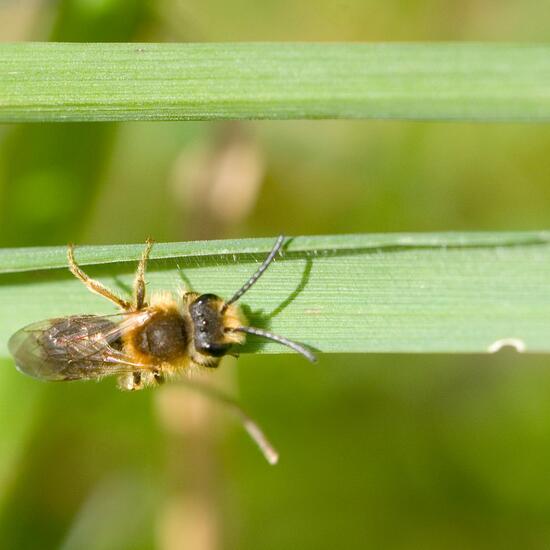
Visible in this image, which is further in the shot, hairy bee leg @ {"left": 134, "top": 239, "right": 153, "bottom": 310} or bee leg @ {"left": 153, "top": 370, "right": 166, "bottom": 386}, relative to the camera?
bee leg @ {"left": 153, "top": 370, "right": 166, "bottom": 386}

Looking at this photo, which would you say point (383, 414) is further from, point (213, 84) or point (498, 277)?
point (213, 84)

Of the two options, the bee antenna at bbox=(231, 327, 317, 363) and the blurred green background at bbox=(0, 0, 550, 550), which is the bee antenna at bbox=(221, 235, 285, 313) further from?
the blurred green background at bbox=(0, 0, 550, 550)

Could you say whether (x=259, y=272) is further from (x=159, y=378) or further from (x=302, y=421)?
(x=302, y=421)

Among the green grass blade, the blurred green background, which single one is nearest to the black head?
the green grass blade

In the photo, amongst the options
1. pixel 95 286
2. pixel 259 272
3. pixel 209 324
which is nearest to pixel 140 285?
pixel 95 286

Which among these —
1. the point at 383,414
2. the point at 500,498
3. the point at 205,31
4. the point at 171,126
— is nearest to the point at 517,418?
the point at 500,498
